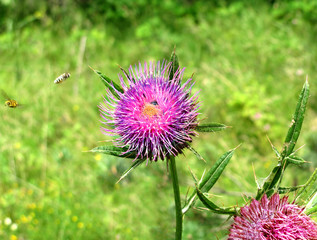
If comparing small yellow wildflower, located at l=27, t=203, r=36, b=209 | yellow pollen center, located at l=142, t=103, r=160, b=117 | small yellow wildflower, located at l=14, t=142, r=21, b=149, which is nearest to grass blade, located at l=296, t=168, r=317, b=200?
yellow pollen center, located at l=142, t=103, r=160, b=117

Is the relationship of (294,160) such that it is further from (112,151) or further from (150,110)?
(112,151)

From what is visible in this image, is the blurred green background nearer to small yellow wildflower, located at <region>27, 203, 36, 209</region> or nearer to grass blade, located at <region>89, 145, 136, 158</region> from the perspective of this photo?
small yellow wildflower, located at <region>27, 203, 36, 209</region>

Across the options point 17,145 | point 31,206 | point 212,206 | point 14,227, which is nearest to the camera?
point 212,206

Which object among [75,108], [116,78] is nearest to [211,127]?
[75,108]

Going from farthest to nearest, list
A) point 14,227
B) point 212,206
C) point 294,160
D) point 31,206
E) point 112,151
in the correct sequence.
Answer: point 31,206
point 14,227
point 112,151
point 294,160
point 212,206

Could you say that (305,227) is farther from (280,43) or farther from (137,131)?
(280,43)

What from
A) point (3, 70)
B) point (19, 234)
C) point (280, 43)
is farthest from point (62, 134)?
point (280, 43)

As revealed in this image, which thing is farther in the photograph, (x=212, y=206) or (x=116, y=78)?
(x=116, y=78)

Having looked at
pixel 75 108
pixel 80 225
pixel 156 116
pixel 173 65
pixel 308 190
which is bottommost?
pixel 80 225

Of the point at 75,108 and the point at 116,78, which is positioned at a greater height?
the point at 116,78
